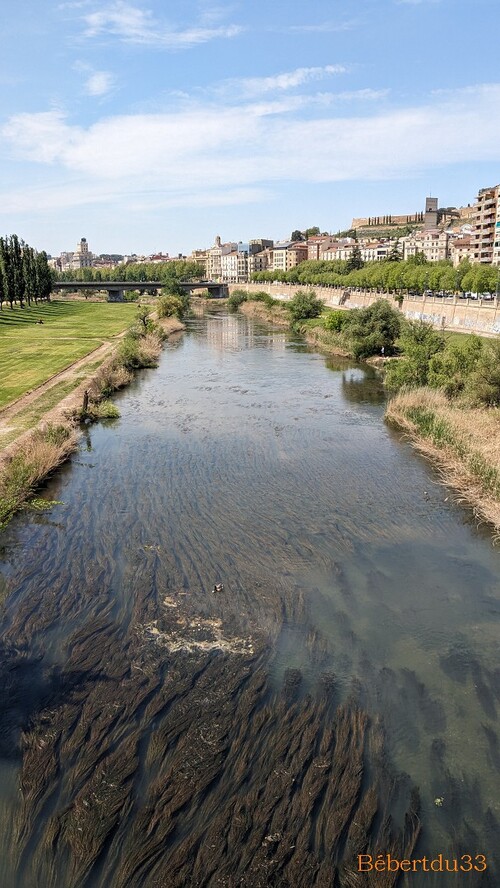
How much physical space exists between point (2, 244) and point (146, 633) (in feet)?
262

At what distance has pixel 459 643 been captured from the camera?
15.3 m

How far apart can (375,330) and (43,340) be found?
1212 inches

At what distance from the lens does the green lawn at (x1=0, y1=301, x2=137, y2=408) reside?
4366 centimetres

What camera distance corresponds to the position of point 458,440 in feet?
93.0

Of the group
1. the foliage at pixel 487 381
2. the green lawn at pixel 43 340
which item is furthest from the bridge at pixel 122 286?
the foliage at pixel 487 381

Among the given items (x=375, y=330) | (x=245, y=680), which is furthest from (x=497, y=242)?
(x=245, y=680)

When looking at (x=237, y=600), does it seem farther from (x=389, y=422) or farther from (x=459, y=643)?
(x=389, y=422)

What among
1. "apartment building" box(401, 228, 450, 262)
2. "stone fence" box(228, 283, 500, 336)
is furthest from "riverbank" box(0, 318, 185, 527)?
"apartment building" box(401, 228, 450, 262)

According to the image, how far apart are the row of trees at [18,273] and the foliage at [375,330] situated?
4724 cm

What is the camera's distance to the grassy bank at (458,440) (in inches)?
942

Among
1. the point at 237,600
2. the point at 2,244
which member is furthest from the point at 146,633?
the point at 2,244

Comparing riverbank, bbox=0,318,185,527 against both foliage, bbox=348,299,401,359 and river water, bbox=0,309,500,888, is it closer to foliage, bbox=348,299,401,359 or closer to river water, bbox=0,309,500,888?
river water, bbox=0,309,500,888

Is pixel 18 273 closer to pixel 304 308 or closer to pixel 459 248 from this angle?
pixel 304 308

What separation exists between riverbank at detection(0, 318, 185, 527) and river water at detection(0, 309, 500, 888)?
98 centimetres
